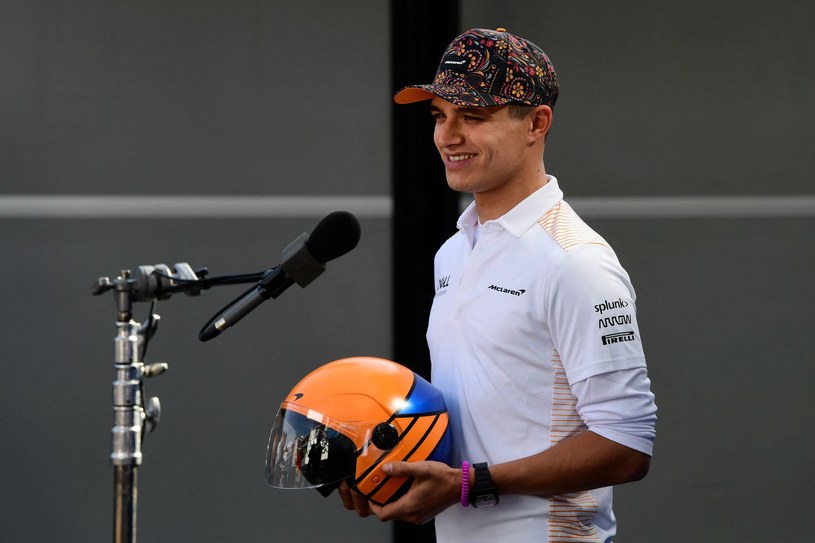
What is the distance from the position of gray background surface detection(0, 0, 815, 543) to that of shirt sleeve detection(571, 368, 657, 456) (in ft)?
7.27

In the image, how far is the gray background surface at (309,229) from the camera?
3834mm

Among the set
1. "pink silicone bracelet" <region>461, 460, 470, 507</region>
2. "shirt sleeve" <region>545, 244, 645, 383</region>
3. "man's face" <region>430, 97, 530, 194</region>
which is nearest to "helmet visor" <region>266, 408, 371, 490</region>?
"pink silicone bracelet" <region>461, 460, 470, 507</region>

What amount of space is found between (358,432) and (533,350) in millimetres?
389

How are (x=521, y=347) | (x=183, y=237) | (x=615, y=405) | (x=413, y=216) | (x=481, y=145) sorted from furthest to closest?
(x=413, y=216)
(x=183, y=237)
(x=481, y=145)
(x=521, y=347)
(x=615, y=405)

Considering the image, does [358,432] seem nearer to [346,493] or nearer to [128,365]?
[346,493]

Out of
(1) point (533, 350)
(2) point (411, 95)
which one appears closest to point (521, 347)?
(1) point (533, 350)

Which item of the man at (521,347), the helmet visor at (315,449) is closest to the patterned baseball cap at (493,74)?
the man at (521,347)

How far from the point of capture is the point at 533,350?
201cm

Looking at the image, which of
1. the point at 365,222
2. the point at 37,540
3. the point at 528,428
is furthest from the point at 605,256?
the point at 37,540

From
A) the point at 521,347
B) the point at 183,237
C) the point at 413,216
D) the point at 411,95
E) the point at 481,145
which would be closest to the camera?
the point at 521,347

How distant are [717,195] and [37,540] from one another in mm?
3013

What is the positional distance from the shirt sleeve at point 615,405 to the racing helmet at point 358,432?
0.32 metres

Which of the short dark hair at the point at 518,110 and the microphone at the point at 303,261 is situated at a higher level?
the short dark hair at the point at 518,110

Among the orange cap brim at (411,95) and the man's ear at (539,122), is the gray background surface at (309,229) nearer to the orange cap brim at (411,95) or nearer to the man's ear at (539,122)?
the orange cap brim at (411,95)
